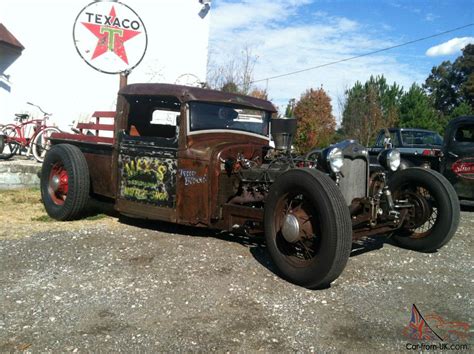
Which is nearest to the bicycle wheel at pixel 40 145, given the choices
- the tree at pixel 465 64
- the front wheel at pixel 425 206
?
the front wheel at pixel 425 206

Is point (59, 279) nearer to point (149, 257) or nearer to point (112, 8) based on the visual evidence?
point (149, 257)

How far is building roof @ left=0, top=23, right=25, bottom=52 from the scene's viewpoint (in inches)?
347

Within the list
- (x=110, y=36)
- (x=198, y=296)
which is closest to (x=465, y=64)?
(x=110, y=36)

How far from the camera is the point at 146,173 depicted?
4.93 meters

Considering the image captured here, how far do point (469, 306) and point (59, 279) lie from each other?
325 cm

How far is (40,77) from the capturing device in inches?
377

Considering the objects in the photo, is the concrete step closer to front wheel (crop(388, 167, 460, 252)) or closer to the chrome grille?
the chrome grille

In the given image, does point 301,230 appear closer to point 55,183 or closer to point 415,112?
point 55,183

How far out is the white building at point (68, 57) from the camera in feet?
30.9

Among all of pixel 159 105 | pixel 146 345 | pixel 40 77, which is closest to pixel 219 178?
pixel 159 105

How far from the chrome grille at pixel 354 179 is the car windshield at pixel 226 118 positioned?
4.70ft

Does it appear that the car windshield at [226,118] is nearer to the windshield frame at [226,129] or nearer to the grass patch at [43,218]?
the windshield frame at [226,129]

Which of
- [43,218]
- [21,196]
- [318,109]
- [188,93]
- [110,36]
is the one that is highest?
[318,109]

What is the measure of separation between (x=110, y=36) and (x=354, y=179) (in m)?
7.77
